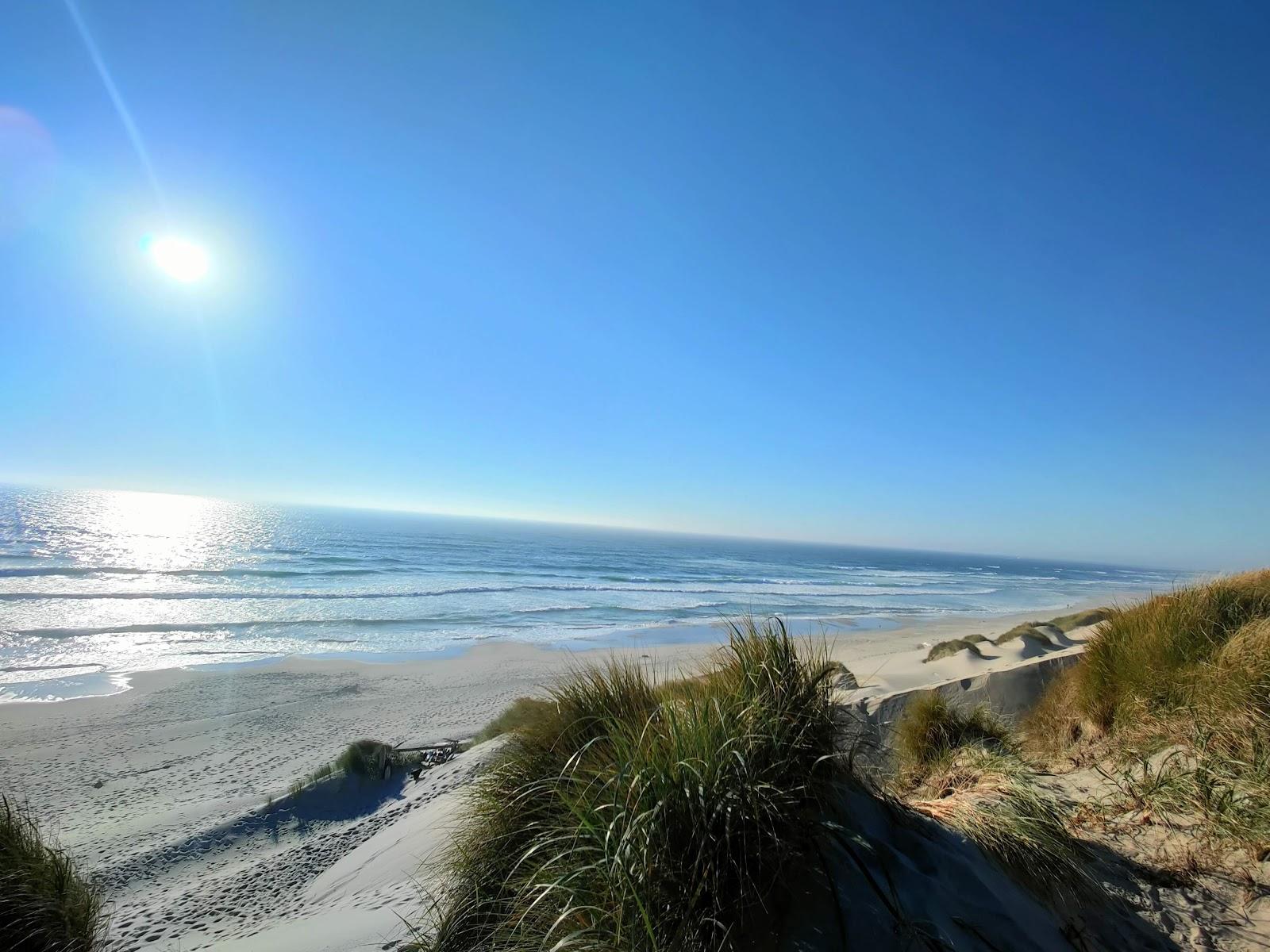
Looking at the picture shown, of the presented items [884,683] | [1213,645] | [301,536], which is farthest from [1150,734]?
[301,536]

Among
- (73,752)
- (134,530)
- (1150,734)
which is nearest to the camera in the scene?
(1150,734)

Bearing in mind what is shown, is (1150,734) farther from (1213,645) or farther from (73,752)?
(73,752)

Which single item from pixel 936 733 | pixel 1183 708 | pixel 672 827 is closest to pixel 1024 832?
pixel 672 827

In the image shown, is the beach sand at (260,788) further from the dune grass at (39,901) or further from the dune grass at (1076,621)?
the dune grass at (1076,621)

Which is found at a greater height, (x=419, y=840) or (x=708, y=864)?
(x=708, y=864)

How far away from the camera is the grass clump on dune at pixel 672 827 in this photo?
2.10m

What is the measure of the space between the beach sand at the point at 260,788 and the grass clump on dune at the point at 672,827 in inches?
31.8

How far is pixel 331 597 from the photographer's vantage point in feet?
109

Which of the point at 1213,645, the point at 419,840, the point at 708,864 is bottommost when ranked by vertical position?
the point at 419,840

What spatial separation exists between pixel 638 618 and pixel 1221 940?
30186mm

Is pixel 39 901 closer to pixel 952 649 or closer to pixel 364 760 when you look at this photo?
pixel 364 760

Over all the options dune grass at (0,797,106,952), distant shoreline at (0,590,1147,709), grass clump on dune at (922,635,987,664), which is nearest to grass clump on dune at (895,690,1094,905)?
dune grass at (0,797,106,952)

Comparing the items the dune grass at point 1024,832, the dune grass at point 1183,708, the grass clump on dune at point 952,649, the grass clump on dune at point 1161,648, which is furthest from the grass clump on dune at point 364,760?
the grass clump on dune at point 952,649

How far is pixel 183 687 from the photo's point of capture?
16.6m
